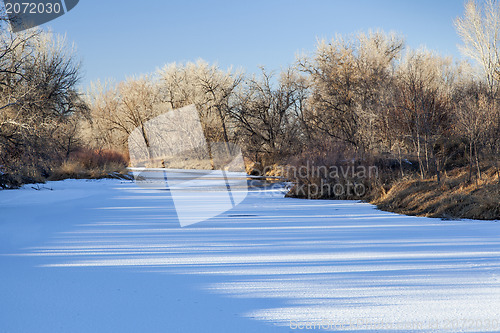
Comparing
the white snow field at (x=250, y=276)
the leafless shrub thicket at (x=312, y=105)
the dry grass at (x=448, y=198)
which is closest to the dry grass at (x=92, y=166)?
the leafless shrub thicket at (x=312, y=105)

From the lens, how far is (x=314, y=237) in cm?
597

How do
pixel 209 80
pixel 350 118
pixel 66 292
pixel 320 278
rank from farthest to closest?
1. pixel 209 80
2. pixel 350 118
3. pixel 320 278
4. pixel 66 292

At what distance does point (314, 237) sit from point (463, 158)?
383 inches

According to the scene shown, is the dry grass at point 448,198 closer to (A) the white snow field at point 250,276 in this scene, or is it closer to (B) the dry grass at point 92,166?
(A) the white snow field at point 250,276

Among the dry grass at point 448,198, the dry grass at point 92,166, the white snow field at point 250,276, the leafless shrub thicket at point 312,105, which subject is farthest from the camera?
the dry grass at point 92,166

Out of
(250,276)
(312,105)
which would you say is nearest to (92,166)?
(312,105)

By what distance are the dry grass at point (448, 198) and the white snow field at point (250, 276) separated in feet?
2.23

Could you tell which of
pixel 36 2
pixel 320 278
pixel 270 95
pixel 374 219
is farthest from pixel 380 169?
pixel 270 95

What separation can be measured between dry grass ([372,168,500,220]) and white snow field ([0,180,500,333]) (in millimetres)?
679

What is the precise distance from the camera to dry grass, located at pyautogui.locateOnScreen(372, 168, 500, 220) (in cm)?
754

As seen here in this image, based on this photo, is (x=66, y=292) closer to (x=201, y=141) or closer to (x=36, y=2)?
(x=36, y=2)

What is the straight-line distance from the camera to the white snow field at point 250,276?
2654mm

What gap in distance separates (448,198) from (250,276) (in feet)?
20.2

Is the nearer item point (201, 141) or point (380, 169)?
point (380, 169)
